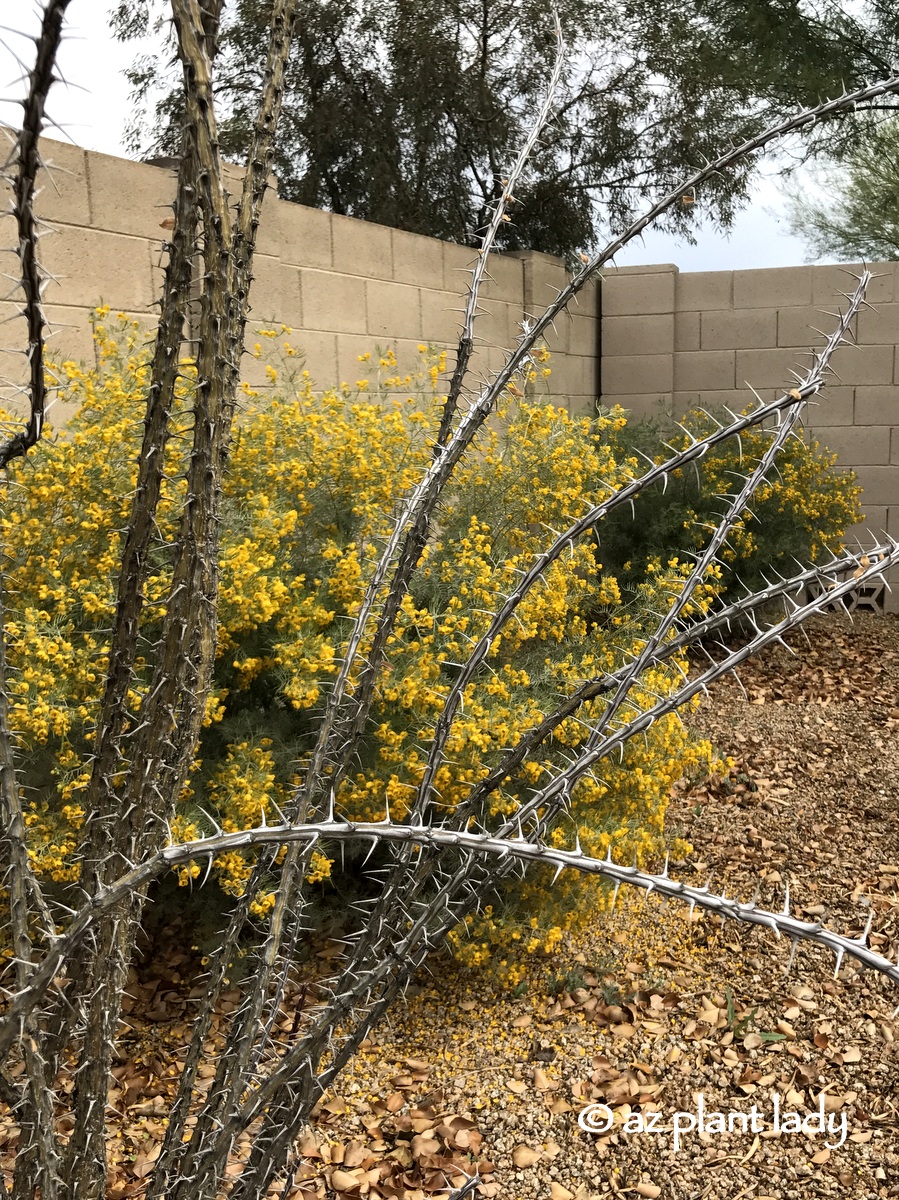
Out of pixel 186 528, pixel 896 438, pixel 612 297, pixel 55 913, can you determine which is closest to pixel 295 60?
pixel 612 297

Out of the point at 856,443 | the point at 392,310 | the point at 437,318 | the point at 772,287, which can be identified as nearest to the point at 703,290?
the point at 772,287

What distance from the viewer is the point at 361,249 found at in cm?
529

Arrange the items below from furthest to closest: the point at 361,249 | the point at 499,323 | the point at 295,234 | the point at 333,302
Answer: the point at 499,323 → the point at 361,249 → the point at 333,302 → the point at 295,234

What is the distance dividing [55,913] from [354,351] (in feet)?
10.6

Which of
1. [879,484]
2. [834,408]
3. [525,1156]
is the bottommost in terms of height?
[525,1156]

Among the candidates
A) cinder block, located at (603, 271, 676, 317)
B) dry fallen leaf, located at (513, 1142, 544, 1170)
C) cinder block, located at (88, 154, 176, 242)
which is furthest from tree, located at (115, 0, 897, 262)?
dry fallen leaf, located at (513, 1142, 544, 1170)

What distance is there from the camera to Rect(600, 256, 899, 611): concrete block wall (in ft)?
23.5

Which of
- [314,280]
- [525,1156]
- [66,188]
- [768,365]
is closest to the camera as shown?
[525,1156]

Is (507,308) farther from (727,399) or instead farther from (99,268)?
(99,268)

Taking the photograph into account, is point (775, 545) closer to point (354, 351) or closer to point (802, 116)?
point (354, 351)

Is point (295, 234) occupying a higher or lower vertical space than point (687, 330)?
higher

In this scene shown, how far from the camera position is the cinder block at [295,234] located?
15.2 ft

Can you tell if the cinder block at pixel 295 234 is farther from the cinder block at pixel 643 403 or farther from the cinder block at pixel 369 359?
the cinder block at pixel 643 403

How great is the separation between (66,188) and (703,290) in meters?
5.02
